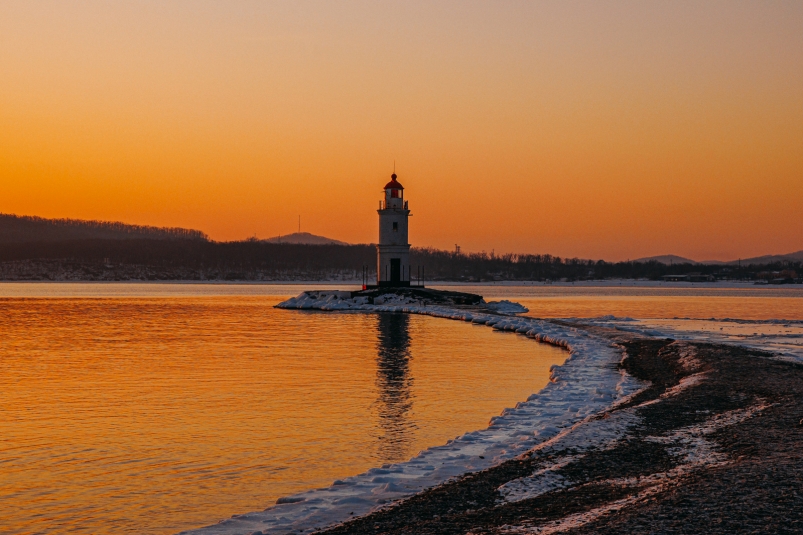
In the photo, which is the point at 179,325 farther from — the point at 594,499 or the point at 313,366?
the point at 594,499

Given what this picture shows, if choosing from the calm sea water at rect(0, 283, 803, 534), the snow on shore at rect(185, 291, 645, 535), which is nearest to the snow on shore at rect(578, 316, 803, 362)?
the snow on shore at rect(185, 291, 645, 535)

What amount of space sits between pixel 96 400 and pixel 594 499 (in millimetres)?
11785

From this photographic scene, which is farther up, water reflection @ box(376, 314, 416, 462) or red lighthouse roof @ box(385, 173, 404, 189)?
red lighthouse roof @ box(385, 173, 404, 189)

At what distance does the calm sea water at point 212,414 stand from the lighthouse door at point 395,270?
2706cm

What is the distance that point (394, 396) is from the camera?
17031 mm

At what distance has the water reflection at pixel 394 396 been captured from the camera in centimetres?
1220

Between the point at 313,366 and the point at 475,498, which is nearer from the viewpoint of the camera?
the point at 475,498

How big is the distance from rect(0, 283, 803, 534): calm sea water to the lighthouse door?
27064mm

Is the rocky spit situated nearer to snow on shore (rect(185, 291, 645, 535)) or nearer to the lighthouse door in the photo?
snow on shore (rect(185, 291, 645, 535))

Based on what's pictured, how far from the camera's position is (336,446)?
40.0 ft

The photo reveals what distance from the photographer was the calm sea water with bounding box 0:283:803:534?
373 inches

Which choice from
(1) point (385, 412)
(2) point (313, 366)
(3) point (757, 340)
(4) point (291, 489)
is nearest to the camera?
(4) point (291, 489)

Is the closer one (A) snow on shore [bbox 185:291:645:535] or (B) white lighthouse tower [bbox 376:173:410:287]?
(A) snow on shore [bbox 185:291:645:535]

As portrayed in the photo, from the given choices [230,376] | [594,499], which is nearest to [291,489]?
[594,499]
